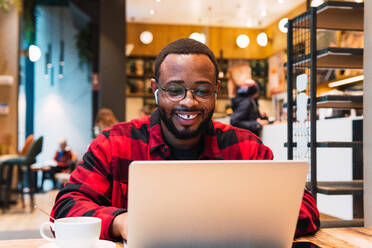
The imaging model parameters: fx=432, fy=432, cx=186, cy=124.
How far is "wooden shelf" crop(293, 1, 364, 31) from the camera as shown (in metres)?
2.36

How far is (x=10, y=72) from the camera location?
6547mm

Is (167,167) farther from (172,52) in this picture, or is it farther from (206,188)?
(172,52)

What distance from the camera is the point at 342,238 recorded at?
40.5 inches

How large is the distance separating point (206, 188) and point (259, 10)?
8156 mm

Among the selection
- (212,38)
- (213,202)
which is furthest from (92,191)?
(212,38)

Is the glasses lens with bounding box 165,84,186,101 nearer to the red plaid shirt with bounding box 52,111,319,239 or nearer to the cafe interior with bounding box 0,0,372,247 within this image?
the red plaid shirt with bounding box 52,111,319,239

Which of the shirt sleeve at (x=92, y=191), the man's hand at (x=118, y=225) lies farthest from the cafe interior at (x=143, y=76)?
the man's hand at (x=118, y=225)

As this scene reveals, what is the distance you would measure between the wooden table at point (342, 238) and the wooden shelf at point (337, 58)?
1500 millimetres

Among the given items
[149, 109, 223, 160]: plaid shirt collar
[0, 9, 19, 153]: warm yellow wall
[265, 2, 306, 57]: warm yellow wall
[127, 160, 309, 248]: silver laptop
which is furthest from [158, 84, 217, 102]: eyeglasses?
[265, 2, 306, 57]: warm yellow wall

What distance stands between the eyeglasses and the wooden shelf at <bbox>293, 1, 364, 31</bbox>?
1.40 m

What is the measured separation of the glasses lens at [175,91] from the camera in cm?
127

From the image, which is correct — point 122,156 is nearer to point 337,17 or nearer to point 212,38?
point 337,17

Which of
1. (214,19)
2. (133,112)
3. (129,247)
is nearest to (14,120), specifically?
(133,112)

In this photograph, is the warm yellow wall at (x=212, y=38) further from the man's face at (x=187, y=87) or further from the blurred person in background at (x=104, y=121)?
the man's face at (x=187, y=87)
